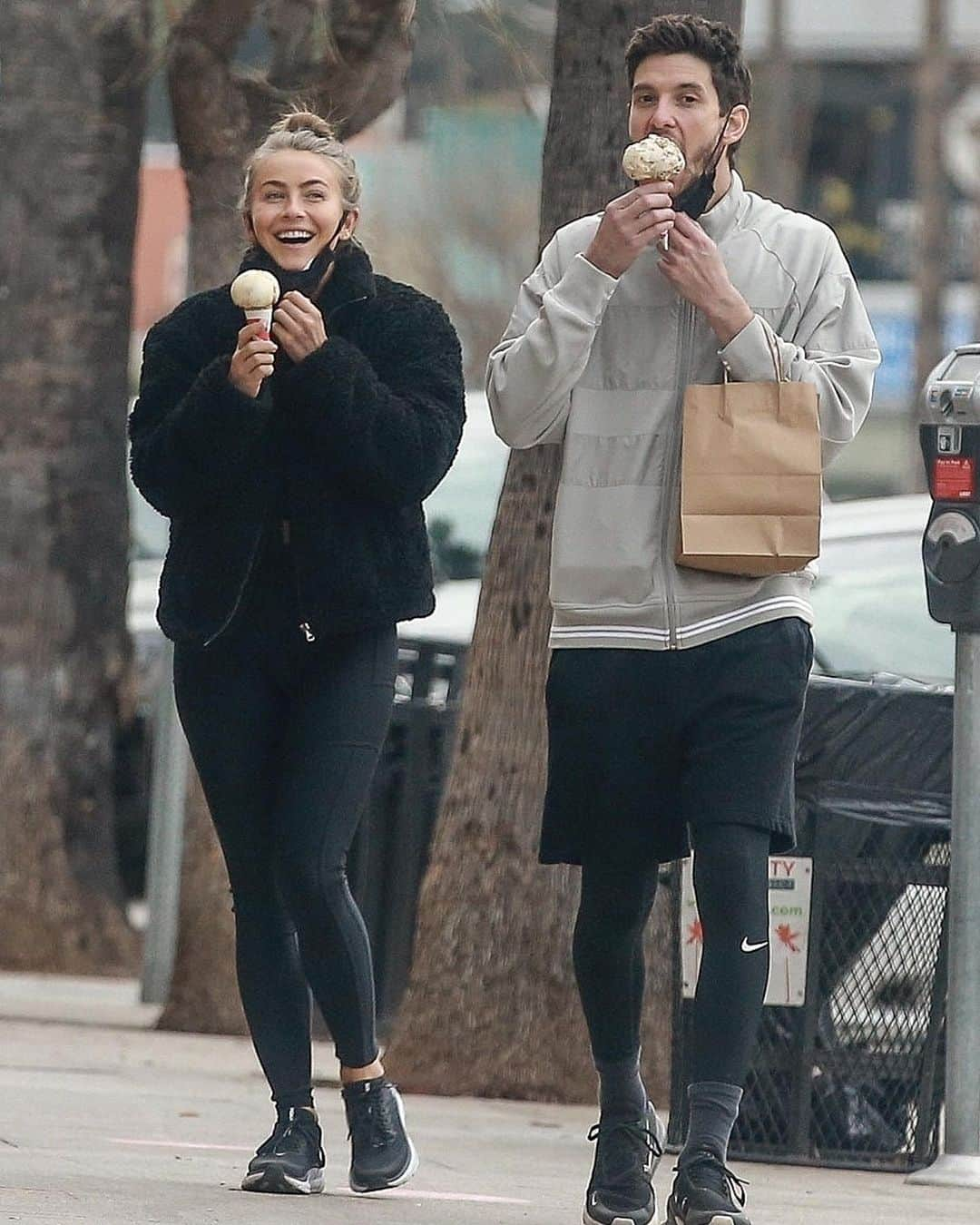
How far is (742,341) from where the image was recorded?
15.2 ft

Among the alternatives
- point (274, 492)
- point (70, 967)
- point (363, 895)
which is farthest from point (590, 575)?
point (70, 967)

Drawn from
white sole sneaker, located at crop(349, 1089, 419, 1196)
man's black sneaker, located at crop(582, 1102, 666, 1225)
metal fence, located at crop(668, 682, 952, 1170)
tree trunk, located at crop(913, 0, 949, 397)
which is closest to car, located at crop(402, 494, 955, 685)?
metal fence, located at crop(668, 682, 952, 1170)

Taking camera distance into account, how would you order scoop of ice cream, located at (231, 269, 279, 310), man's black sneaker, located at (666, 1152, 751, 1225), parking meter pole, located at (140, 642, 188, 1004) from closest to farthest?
man's black sneaker, located at (666, 1152, 751, 1225)
scoop of ice cream, located at (231, 269, 279, 310)
parking meter pole, located at (140, 642, 188, 1004)

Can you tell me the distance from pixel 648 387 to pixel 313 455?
25.3 inches

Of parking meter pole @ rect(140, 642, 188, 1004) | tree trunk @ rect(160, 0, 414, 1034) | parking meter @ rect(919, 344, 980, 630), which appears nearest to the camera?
parking meter @ rect(919, 344, 980, 630)

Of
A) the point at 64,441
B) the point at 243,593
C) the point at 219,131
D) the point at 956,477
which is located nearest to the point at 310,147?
the point at 243,593

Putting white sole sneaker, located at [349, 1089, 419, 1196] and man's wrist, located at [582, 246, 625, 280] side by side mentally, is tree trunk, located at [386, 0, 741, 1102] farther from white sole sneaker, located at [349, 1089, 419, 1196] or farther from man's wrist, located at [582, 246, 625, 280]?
man's wrist, located at [582, 246, 625, 280]

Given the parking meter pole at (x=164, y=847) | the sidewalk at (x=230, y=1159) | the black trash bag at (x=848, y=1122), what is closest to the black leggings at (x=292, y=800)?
the sidewalk at (x=230, y=1159)

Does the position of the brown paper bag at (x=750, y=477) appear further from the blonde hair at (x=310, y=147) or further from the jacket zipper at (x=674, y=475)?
the blonde hair at (x=310, y=147)

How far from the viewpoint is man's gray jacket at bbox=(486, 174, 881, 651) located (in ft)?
15.3

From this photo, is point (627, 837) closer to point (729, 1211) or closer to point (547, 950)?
point (729, 1211)

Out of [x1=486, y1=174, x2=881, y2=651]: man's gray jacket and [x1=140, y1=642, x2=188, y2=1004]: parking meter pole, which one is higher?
[x1=486, y1=174, x2=881, y2=651]: man's gray jacket

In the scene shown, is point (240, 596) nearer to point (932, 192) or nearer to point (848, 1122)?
point (848, 1122)

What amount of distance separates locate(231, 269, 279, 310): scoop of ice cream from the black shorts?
789mm
